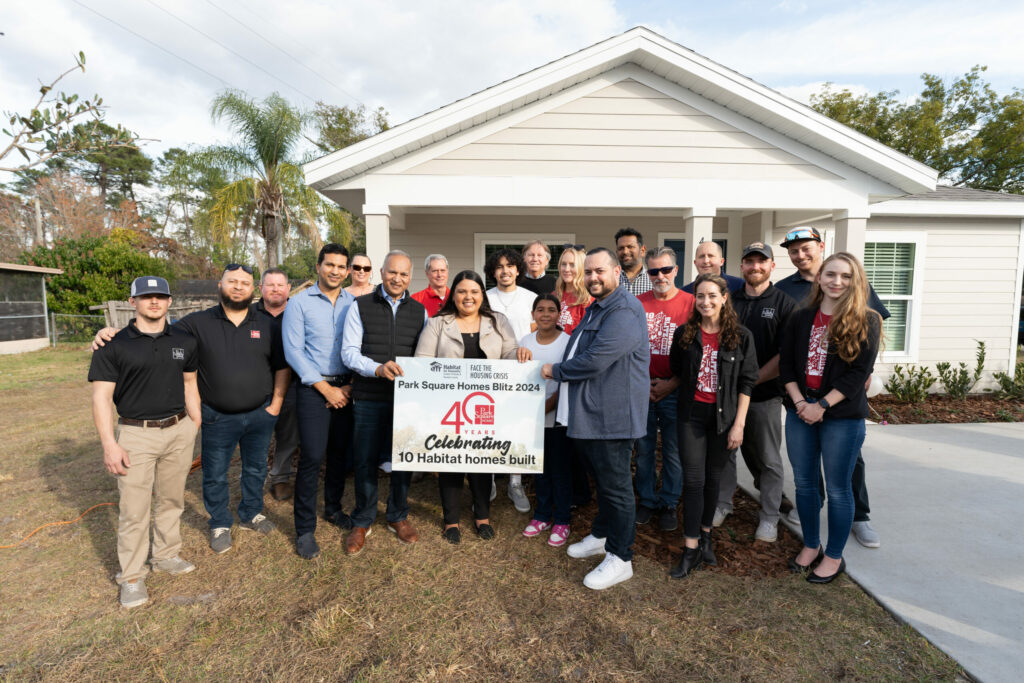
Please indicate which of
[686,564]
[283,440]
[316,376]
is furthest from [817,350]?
[283,440]

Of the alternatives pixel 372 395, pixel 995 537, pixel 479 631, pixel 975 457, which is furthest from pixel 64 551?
pixel 975 457

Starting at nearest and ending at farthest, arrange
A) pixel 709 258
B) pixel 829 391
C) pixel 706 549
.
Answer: pixel 829 391, pixel 706 549, pixel 709 258

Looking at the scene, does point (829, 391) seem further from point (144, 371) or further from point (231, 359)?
point (144, 371)

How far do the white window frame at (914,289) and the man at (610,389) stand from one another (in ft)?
26.0

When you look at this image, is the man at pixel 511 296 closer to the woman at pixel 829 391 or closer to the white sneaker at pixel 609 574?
the white sneaker at pixel 609 574

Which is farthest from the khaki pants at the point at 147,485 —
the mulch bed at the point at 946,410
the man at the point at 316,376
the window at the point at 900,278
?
the window at the point at 900,278

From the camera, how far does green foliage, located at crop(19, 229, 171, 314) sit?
19.4 m

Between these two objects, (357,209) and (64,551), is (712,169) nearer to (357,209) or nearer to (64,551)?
(357,209)

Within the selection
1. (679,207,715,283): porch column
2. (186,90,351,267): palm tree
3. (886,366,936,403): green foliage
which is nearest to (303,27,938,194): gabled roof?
(679,207,715,283): porch column

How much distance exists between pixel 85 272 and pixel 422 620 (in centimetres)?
2308

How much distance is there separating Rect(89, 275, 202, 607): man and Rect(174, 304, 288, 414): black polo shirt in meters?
0.13

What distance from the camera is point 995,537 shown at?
388 centimetres

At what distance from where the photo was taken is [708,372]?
3.34 metres

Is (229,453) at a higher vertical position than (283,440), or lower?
higher
